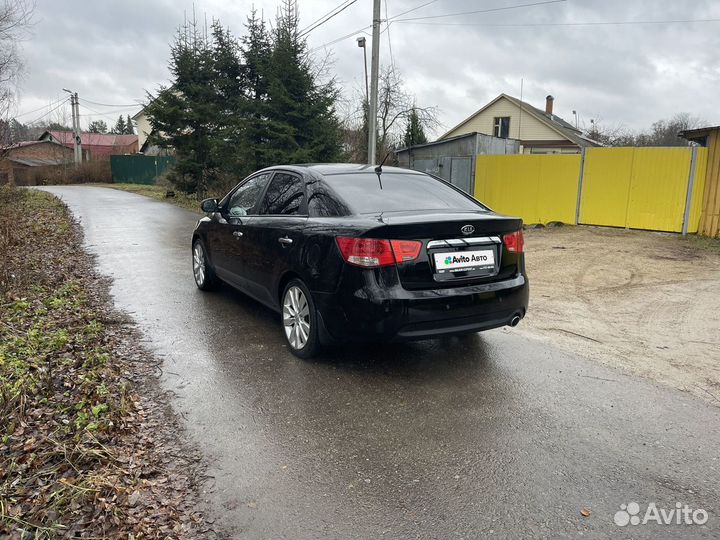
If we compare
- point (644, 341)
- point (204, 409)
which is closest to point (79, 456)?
point (204, 409)

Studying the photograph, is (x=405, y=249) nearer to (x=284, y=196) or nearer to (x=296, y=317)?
(x=296, y=317)

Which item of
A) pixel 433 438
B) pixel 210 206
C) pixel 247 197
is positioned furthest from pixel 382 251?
pixel 210 206

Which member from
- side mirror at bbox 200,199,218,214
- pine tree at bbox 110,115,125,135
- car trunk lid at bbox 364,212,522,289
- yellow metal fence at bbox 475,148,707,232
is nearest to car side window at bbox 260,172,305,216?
car trunk lid at bbox 364,212,522,289

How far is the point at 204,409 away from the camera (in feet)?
12.1

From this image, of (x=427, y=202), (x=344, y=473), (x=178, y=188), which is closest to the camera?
(x=344, y=473)

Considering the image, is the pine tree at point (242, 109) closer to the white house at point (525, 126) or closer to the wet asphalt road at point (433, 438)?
the wet asphalt road at point (433, 438)

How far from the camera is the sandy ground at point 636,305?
4.67 meters

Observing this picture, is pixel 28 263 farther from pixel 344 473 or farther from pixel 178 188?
pixel 178 188

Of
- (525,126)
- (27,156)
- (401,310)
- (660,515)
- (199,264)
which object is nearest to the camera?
(660,515)

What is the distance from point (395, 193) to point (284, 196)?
3.69ft

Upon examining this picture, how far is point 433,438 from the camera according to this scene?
328cm

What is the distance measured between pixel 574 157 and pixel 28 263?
12.5 meters

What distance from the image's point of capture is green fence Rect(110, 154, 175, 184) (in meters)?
36.3

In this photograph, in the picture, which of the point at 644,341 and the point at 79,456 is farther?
the point at 644,341
